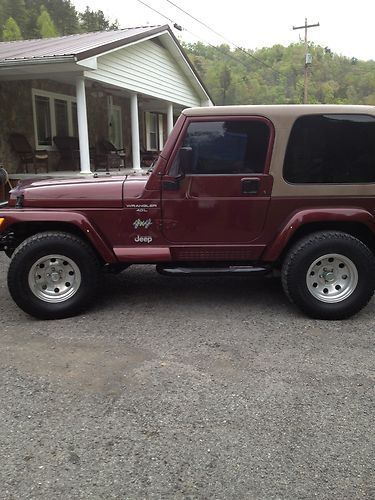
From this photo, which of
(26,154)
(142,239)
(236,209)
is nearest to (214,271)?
(236,209)

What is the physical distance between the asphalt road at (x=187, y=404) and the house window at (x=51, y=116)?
958cm

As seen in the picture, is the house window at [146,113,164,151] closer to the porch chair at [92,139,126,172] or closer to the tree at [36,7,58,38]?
the porch chair at [92,139,126,172]

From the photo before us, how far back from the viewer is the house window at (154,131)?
2058cm

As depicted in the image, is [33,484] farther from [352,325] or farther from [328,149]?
[328,149]

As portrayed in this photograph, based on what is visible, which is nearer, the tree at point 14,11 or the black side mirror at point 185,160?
the black side mirror at point 185,160

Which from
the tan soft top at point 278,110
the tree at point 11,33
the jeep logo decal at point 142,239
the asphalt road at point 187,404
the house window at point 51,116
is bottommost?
the asphalt road at point 187,404

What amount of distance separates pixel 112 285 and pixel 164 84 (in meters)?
12.6

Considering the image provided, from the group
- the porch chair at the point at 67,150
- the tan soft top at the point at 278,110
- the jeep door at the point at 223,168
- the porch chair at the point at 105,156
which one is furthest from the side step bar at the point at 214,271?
the porch chair at the point at 67,150

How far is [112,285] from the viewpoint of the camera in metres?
5.72

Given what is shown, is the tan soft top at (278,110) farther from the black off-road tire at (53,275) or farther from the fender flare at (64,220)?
the black off-road tire at (53,275)

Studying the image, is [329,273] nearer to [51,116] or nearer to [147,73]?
[51,116]

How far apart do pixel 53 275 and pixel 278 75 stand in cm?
5250

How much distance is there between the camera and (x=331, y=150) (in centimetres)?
447

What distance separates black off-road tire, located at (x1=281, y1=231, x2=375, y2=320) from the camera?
4445mm
